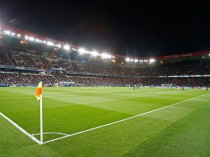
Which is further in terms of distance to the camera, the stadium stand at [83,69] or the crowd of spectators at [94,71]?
the crowd of spectators at [94,71]

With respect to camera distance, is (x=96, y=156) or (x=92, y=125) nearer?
(x=96, y=156)

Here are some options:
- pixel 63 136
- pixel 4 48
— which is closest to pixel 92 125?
pixel 63 136

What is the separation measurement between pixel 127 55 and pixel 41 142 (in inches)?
3893

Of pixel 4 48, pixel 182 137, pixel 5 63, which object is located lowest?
pixel 182 137

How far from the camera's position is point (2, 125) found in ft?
25.7

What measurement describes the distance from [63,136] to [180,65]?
10811cm

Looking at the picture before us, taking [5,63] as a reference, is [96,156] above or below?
below

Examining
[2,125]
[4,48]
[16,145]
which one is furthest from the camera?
[4,48]

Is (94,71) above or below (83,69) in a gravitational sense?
below

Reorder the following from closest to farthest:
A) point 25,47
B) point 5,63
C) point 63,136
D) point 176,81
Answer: point 63,136
point 5,63
point 25,47
point 176,81

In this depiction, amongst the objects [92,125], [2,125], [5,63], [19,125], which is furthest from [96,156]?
[5,63]

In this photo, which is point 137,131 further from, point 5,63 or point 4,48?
point 4,48

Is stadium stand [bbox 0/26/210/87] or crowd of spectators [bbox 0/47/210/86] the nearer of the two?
stadium stand [bbox 0/26/210/87]

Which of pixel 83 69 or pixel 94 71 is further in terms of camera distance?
pixel 94 71
